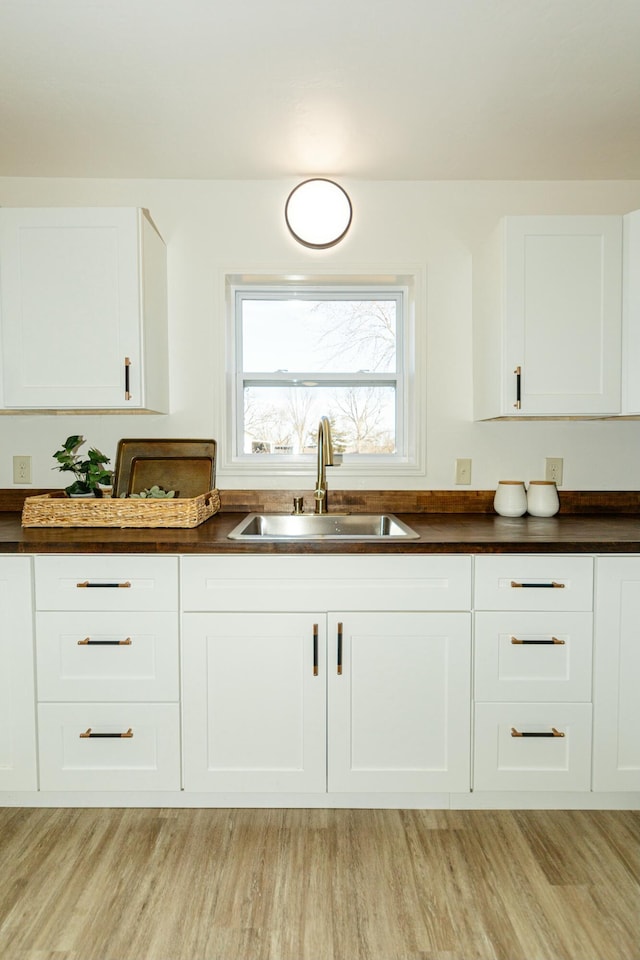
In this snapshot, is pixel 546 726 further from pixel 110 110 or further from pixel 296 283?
pixel 110 110

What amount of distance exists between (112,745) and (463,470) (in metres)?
1.72

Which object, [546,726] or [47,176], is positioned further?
[47,176]

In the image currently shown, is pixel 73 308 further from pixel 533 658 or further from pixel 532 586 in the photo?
pixel 533 658

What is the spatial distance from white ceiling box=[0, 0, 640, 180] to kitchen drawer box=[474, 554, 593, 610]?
153cm

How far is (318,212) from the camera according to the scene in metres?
2.40

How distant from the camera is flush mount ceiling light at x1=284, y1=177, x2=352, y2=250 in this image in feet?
7.82

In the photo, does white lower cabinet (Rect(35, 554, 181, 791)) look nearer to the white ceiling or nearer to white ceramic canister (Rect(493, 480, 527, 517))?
white ceramic canister (Rect(493, 480, 527, 517))

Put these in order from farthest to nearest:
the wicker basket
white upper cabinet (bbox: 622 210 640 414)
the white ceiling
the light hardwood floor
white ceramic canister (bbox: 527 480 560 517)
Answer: white ceramic canister (bbox: 527 480 560 517) → white upper cabinet (bbox: 622 210 640 414) → the wicker basket → the white ceiling → the light hardwood floor

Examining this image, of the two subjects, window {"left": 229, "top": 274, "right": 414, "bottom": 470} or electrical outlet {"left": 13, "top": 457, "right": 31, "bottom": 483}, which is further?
window {"left": 229, "top": 274, "right": 414, "bottom": 470}

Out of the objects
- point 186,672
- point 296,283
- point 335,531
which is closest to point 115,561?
point 186,672

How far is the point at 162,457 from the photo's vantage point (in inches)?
96.7

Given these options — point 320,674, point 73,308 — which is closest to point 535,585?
point 320,674

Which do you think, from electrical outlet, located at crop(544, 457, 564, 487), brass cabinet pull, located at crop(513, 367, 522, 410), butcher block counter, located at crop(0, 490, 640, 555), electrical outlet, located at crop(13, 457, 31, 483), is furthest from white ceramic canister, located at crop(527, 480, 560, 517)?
electrical outlet, located at crop(13, 457, 31, 483)

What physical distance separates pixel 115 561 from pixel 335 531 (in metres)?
0.91
